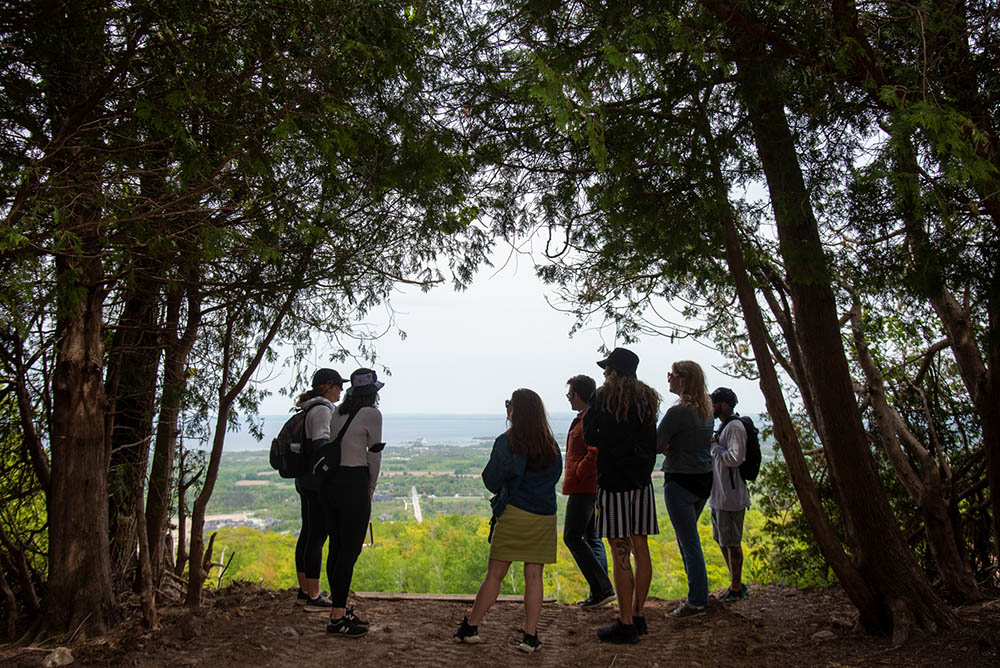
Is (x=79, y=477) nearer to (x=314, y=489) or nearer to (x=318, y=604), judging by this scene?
(x=314, y=489)

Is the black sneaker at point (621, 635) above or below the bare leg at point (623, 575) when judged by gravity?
below

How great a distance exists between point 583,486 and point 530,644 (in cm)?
122

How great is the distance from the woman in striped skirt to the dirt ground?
0.26m

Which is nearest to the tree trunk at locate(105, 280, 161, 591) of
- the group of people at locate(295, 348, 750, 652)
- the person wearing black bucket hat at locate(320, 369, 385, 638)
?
the group of people at locate(295, 348, 750, 652)

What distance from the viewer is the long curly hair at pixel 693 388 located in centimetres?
489

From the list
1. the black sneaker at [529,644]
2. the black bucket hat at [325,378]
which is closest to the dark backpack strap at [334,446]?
the black bucket hat at [325,378]

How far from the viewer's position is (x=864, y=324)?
692cm

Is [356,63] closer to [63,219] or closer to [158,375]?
[63,219]

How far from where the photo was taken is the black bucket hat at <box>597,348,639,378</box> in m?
4.52

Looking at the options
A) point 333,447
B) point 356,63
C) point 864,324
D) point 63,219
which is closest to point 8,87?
point 63,219

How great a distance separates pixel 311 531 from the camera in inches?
197

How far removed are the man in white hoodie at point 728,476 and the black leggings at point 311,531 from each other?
303 centimetres

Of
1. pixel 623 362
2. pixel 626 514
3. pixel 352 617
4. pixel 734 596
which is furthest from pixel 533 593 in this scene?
pixel 734 596

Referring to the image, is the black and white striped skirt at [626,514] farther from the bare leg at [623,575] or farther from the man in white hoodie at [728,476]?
the man in white hoodie at [728,476]
